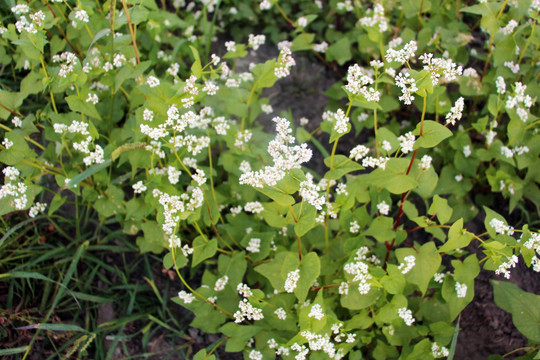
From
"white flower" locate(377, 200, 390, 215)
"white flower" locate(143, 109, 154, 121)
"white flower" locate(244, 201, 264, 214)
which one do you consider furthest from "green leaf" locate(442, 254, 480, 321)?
"white flower" locate(143, 109, 154, 121)

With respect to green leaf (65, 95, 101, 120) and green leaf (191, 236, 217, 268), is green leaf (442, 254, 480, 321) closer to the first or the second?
green leaf (191, 236, 217, 268)

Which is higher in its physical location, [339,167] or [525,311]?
[339,167]

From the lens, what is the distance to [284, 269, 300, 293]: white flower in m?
2.34

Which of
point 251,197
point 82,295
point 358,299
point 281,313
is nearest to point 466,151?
point 358,299

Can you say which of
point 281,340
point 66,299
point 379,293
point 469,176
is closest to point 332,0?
point 469,176

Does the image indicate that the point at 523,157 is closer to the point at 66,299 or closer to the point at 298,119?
the point at 298,119

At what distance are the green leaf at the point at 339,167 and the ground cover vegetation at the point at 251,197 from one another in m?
0.01

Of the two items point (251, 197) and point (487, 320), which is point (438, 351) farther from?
point (251, 197)

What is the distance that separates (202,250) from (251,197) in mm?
611

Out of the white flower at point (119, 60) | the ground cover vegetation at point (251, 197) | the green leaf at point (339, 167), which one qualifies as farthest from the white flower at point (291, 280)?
the white flower at point (119, 60)

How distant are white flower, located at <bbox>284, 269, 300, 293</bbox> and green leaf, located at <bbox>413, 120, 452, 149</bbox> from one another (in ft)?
2.98

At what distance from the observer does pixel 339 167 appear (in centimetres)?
242

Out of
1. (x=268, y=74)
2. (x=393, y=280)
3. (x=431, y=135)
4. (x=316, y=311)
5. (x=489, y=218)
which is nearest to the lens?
(x=316, y=311)

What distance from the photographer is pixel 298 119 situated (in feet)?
13.2
